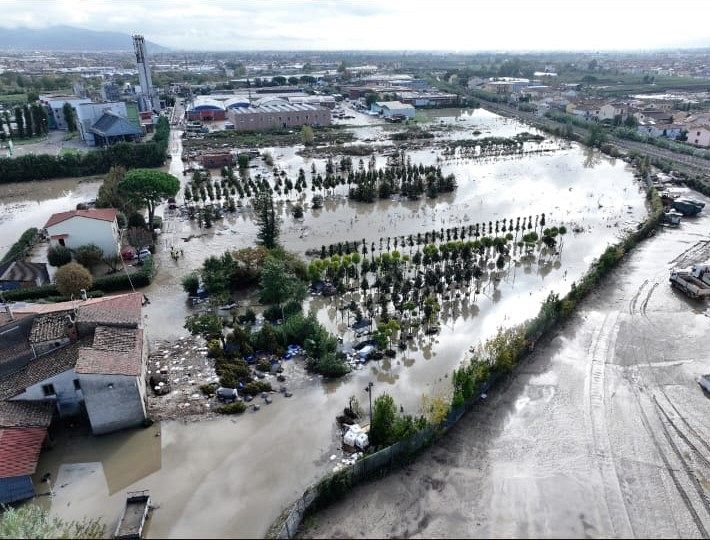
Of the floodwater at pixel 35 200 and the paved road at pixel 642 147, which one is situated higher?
the paved road at pixel 642 147

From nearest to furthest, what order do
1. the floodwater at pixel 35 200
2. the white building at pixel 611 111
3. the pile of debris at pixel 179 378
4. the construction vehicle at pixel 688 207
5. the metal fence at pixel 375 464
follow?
the metal fence at pixel 375 464 < the pile of debris at pixel 179 378 < the construction vehicle at pixel 688 207 < the floodwater at pixel 35 200 < the white building at pixel 611 111

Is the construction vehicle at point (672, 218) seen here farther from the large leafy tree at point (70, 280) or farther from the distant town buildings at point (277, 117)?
the distant town buildings at point (277, 117)

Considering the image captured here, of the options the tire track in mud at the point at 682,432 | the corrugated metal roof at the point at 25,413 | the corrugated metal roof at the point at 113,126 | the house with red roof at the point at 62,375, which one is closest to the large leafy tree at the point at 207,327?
the house with red roof at the point at 62,375

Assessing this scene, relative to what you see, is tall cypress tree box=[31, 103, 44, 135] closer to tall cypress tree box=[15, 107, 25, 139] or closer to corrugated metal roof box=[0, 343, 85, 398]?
tall cypress tree box=[15, 107, 25, 139]

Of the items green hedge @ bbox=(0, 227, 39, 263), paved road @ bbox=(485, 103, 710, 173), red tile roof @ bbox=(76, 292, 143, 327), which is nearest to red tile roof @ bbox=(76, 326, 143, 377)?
red tile roof @ bbox=(76, 292, 143, 327)

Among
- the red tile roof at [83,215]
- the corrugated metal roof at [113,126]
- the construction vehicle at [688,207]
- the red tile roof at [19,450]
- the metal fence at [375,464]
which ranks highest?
A: the corrugated metal roof at [113,126]

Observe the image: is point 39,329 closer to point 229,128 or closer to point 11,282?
point 11,282

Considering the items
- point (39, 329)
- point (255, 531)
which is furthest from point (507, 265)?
point (39, 329)
